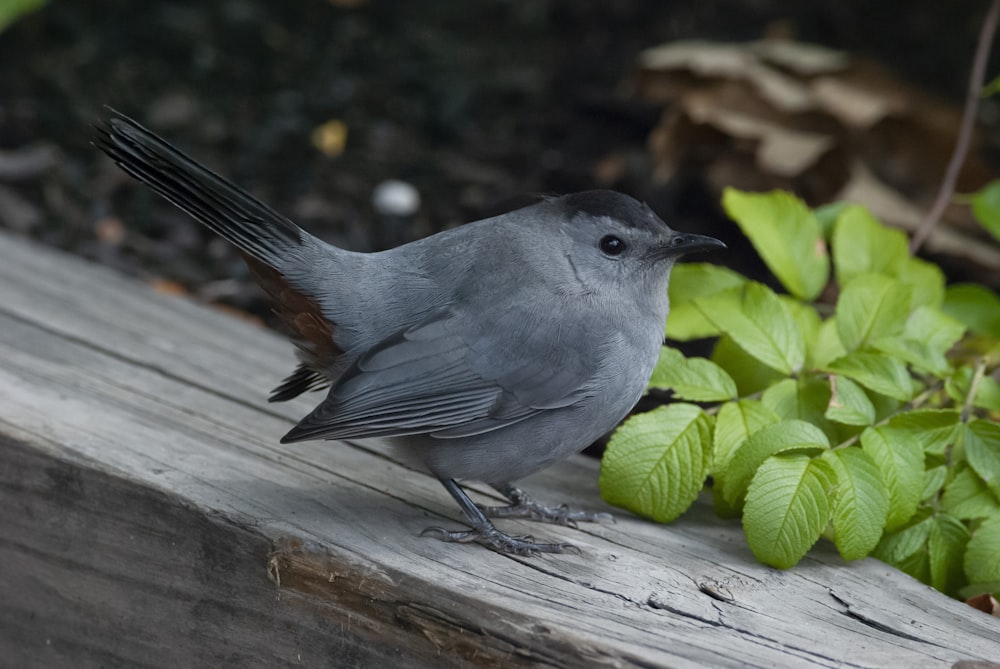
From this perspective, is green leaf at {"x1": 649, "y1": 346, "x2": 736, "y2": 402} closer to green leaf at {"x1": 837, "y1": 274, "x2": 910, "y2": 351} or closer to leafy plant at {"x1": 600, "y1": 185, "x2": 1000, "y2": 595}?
leafy plant at {"x1": 600, "y1": 185, "x2": 1000, "y2": 595}

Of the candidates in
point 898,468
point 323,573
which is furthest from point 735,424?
point 323,573

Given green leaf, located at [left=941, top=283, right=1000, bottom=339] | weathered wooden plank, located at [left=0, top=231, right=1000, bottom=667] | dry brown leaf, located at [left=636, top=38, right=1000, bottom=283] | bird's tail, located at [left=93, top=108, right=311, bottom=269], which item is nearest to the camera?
weathered wooden plank, located at [left=0, top=231, right=1000, bottom=667]

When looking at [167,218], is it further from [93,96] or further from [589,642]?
[589,642]

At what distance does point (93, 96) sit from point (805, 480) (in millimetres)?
4443

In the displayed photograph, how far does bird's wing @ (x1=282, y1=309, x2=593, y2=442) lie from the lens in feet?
7.89

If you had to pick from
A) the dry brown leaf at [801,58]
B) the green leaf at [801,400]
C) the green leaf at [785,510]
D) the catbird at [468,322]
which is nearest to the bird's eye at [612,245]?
the catbird at [468,322]

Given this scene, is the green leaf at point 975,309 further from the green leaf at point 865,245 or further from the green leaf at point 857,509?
the green leaf at point 857,509

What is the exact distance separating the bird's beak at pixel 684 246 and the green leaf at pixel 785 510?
0.53 meters

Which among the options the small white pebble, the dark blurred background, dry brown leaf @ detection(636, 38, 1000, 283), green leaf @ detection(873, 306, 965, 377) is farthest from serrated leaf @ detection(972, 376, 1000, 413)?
the small white pebble

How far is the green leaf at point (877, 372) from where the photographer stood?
2.63 metres

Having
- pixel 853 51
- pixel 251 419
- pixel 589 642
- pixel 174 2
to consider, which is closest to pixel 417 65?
pixel 174 2

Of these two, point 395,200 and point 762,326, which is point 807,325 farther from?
point 395,200

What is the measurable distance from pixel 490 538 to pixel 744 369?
89 centimetres

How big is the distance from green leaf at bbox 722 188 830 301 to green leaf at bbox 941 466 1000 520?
0.69m
